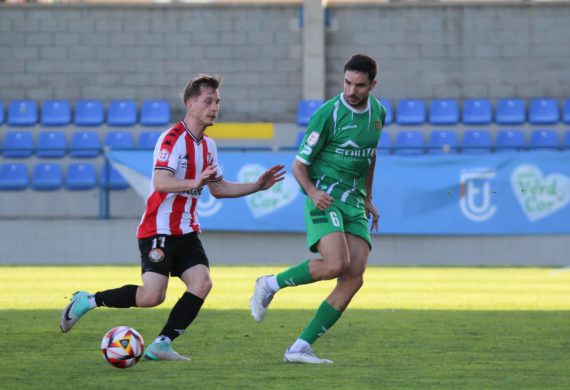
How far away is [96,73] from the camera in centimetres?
2464

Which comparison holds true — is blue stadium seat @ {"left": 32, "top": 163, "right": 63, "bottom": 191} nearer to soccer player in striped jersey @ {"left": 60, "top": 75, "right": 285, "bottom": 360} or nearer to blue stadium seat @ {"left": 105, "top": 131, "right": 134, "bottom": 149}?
blue stadium seat @ {"left": 105, "top": 131, "right": 134, "bottom": 149}

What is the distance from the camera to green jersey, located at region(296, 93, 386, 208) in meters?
7.28

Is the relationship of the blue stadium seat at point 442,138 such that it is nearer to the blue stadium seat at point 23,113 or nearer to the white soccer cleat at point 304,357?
the blue stadium seat at point 23,113

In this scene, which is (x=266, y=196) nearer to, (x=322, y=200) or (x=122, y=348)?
(x=322, y=200)

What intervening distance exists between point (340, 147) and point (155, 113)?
16.1 meters

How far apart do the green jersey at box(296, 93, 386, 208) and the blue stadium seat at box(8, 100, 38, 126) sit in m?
16.8

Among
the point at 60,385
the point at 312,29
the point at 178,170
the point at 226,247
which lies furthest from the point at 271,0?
the point at 60,385

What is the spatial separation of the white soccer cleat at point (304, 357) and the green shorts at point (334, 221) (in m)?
0.64

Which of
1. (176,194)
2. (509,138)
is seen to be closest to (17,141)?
(509,138)

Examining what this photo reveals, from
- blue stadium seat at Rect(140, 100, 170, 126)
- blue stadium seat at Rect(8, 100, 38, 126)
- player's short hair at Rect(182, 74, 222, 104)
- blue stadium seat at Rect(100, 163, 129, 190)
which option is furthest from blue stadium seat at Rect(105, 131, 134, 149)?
player's short hair at Rect(182, 74, 222, 104)

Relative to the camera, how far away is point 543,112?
22.7 m

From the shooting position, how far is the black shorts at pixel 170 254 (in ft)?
24.4

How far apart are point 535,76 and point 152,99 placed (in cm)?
790

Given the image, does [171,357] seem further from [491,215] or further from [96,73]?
[96,73]
